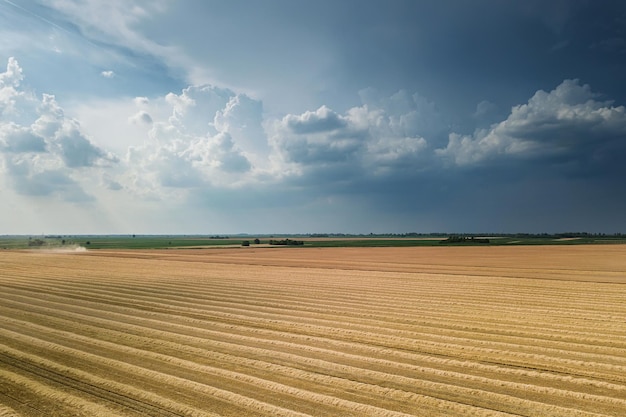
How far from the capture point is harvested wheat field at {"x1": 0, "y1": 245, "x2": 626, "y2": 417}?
7.24m

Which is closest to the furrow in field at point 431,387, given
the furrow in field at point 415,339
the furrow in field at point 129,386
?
the furrow in field at point 129,386

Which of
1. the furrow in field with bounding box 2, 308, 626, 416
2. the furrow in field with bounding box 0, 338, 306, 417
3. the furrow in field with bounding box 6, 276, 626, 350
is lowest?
the furrow in field with bounding box 6, 276, 626, 350

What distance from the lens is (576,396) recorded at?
7.40m

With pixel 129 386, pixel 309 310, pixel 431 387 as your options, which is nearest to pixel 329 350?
pixel 431 387

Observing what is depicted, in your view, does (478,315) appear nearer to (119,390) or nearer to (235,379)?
(235,379)

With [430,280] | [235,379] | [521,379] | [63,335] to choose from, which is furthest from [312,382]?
[430,280]

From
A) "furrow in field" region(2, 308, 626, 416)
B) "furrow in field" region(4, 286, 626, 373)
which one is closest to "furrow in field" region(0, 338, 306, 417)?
"furrow in field" region(2, 308, 626, 416)

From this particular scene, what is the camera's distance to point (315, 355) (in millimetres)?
10031

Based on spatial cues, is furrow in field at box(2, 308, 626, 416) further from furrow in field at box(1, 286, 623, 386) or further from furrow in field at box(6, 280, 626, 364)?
furrow in field at box(6, 280, 626, 364)

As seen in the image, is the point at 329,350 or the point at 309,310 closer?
the point at 329,350

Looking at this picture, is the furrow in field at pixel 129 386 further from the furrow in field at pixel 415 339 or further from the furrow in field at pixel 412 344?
the furrow in field at pixel 415 339

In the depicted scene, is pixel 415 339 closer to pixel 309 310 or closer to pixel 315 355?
pixel 315 355

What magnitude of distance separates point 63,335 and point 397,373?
9.79 metres

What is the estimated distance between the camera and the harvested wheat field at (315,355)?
724 centimetres
